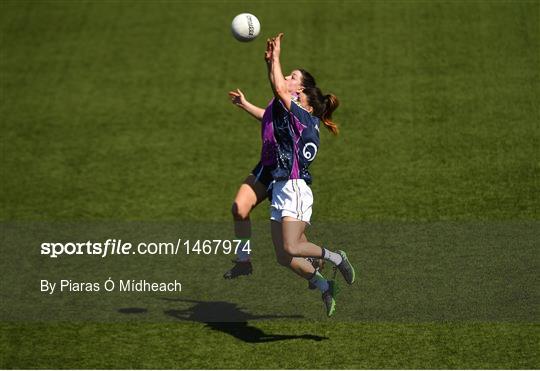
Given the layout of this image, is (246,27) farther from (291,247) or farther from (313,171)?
(313,171)

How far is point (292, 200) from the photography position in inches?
450

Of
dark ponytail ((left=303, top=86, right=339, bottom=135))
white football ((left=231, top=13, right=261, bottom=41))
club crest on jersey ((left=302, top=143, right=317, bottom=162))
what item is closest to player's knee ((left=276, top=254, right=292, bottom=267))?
club crest on jersey ((left=302, top=143, right=317, bottom=162))

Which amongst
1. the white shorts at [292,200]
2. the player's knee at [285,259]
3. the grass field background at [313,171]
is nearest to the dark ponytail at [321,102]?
the white shorts at [292,200]

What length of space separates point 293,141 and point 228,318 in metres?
2.46

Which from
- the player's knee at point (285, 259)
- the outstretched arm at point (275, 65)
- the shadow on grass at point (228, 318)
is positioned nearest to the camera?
the outstretched arm at point (275, 65)

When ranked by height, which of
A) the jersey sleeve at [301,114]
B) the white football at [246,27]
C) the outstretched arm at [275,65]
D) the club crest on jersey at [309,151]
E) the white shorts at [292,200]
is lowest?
the white shorts at [292,200]

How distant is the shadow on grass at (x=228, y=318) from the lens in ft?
39.8

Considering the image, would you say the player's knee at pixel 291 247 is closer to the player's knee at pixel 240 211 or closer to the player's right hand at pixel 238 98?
the player's knee at pixel 240 211

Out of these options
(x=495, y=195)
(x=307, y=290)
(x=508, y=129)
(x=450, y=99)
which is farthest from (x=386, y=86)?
(x=307, y=290)

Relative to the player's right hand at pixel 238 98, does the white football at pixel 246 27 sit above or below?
above

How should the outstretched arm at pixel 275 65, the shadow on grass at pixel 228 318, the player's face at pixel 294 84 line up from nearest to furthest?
the outstretched arm at pixel 275 65 → the player's face at pixel 294 84 → the shadow on grass at pixel 228 318

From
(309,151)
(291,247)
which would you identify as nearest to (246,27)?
(309,151)

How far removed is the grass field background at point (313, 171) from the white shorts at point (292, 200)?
→ 1557 millimetres

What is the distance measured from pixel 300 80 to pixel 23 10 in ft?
42.9
